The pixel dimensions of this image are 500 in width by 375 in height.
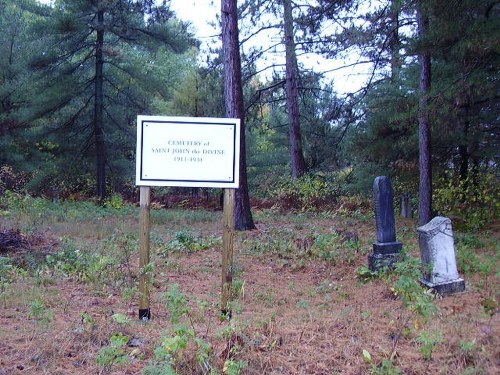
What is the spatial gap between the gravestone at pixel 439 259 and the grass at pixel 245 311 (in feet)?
0.68

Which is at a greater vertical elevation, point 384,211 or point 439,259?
point 384,211

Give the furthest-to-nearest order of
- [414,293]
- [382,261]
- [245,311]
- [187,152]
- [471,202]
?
1. [471,202]
2. [382,261]
3. [245,311]
4. [414,293]
5. [187,152]

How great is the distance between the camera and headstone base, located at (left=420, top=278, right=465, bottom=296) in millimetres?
5859

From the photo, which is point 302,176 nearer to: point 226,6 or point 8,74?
point 226,6

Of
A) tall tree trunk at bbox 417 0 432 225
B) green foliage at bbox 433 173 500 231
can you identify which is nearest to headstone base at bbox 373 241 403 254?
tall tree trunk at bbox 417 0 432 225

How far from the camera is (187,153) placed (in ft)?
15.8

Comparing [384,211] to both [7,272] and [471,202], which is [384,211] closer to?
[7,272]

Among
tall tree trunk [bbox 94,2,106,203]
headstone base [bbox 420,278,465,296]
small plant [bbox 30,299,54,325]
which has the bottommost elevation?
small plant [bbox 30,299,54,325]

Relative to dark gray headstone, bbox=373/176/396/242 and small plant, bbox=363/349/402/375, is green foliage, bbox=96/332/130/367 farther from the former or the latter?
dark gray headstone, bbox=373/176/396/242

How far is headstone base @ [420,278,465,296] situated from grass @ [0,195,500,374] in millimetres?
140

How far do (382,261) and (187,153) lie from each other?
3.62 meters

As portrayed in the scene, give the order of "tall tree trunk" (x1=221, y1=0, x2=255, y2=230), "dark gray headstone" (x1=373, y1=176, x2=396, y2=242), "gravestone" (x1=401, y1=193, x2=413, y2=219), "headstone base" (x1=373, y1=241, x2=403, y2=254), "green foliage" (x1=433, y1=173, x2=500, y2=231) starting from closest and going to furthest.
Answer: "headstone base" (x1=373, y1=241, x2=403, y2=254), "dark gray headstone" (x1=373, y1=176, x2=396, y2=242), "tall tree trunk" (x1=221, y1=0, x2=255, y2=230), "green foliage" (x1=433, y1=173, x2=500, y2=231), "gravestone" (x1=401, y1=193, x2=413, y2=219)

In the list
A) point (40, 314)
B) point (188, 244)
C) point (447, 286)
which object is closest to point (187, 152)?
point (40, 314)

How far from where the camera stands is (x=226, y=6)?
1130cm
